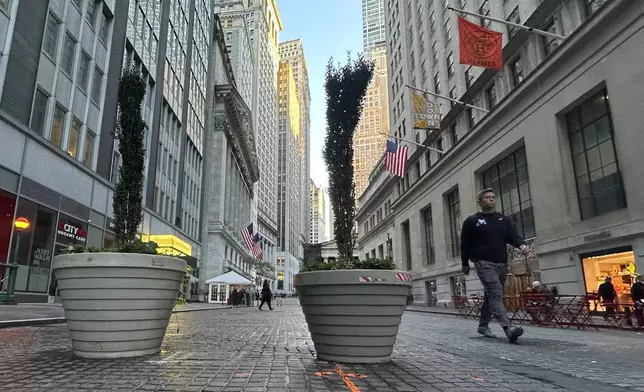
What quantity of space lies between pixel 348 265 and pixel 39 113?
18.5 metres

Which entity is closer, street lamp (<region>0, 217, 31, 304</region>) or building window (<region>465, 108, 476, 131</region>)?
→ street lamp (<region>0, 217, 31, 304</region>)

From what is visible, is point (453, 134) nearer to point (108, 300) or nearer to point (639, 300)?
point (639, 300)

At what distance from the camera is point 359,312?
4.07 metres

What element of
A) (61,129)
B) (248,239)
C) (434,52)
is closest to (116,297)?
(61,129)

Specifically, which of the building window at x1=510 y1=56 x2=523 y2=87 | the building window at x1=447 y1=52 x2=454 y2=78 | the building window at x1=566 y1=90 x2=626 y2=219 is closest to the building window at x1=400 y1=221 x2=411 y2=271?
the building window at x1=447 y1=52 x2=454 y2=78

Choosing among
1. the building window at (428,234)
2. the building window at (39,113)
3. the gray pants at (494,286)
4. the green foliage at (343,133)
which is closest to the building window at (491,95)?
the building window at (428,234)

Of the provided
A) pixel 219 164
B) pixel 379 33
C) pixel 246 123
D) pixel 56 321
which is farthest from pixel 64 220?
pixel 379 33

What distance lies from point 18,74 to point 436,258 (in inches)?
1211

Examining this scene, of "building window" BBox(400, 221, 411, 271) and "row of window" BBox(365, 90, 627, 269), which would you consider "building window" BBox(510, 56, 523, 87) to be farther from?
"building window" BBox(400, 221, 411, 271)

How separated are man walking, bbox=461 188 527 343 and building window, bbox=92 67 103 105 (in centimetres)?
2196

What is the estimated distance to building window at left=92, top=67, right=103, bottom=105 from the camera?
72.8ft

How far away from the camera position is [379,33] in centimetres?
13888

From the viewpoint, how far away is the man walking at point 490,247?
21.0 feet

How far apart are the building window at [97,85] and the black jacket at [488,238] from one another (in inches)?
863
